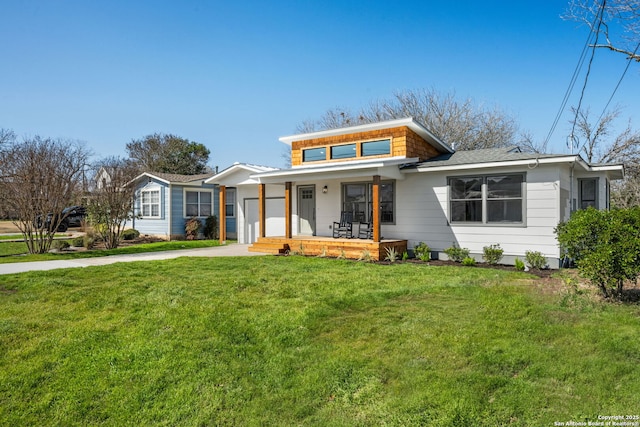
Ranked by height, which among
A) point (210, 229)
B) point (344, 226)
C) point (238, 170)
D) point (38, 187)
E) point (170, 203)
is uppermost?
point (238, 170)

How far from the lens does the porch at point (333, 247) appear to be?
11671 mm

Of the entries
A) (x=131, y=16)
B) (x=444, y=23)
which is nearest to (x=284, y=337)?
(x=131, y=16)

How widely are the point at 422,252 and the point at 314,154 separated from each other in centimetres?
639

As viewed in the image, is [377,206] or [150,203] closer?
[377,206]

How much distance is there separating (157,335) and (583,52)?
967 centimetres

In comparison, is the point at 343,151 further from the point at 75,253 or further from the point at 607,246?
the point at 607,246

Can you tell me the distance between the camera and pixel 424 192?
40.3 feet

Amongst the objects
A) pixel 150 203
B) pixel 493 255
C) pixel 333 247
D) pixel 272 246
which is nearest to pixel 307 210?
pixel 272 246

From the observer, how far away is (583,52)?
328 inches

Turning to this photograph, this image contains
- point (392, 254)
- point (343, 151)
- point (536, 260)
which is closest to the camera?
point (536, 260)

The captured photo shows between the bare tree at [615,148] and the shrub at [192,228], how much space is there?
19.7 meters

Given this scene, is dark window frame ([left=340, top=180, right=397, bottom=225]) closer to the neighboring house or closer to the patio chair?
the patio chair

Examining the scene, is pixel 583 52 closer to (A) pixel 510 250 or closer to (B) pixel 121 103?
(A) pixel 510 250

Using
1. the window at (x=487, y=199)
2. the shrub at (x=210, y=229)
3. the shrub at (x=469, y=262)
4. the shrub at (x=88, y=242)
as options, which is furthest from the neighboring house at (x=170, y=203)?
the shrub at (x=469, y=262)
